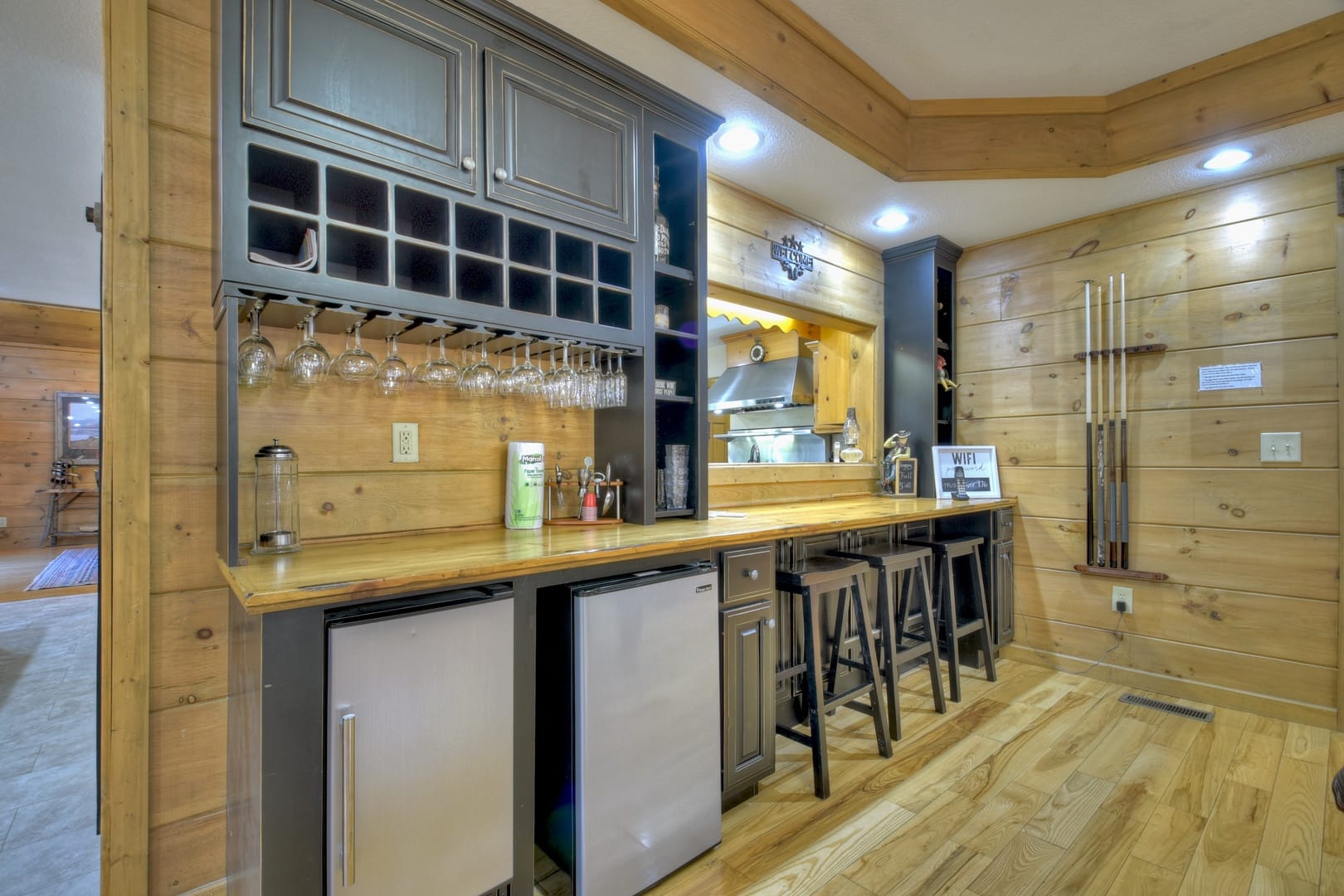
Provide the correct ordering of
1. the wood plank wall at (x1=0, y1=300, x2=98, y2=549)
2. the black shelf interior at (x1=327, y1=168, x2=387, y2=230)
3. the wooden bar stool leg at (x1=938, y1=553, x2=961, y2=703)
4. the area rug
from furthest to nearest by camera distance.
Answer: the wood plank wall at (x1=0, y1=300, x2=98, y2=549), the area rug, the wooden bar stool leg at (x1=938, y1=553, x2=961, y2=703), the black shelf interior at (x1=327, y1=168, x2=387, y2=230)

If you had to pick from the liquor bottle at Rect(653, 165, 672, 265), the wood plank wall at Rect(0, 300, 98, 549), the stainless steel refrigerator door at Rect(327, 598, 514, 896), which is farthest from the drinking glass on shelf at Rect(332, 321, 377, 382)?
the wood plank wall at Rect(0, 300, 98, 549)

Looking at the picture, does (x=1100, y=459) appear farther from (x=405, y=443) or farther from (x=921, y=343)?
(x=405, y=443)

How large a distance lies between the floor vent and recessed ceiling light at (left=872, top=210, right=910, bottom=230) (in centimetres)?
251

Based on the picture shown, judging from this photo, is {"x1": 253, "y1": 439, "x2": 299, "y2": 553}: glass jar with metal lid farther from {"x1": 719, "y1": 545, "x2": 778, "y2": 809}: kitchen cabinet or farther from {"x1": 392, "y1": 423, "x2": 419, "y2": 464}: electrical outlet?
{"x1": 719, "y1": 545, "x2": 778, "y2": 809}: kitchen cabinet

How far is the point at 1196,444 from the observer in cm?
278

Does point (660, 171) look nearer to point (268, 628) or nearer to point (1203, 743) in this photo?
point (268, 628)

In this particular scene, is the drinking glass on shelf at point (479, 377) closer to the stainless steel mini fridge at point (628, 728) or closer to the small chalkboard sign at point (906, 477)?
the stainless steel mini fridge at point (628, 728)

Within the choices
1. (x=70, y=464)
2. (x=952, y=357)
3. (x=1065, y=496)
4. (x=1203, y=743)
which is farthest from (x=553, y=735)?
(x=70, y=464)

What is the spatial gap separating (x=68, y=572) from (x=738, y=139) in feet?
22.2

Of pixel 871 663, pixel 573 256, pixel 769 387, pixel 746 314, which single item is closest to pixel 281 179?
pixel 573 256

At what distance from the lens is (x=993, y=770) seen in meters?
2.10

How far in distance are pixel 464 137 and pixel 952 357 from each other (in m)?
3.02

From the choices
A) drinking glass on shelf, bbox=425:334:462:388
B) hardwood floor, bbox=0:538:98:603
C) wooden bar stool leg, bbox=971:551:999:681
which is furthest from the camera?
hardwood floor, bbox=0:538:98:603

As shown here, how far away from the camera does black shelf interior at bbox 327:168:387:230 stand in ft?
4.91
